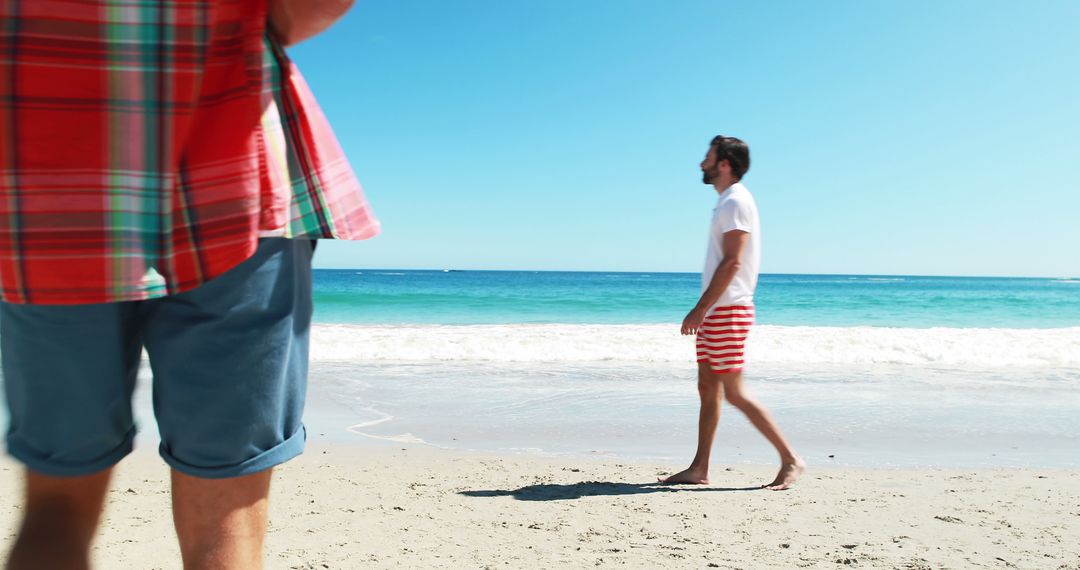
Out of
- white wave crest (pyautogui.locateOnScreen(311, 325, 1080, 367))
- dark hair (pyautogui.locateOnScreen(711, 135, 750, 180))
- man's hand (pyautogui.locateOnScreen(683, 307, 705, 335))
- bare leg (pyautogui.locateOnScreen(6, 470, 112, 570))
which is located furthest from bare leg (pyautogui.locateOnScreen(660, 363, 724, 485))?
white wave crest (pyautogui.locateOnScreen(311, 325, 1080, 367))

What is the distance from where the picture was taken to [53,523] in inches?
43.2

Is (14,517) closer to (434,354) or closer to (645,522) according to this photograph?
(645,522)

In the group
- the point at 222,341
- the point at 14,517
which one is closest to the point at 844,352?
the point at 14,517

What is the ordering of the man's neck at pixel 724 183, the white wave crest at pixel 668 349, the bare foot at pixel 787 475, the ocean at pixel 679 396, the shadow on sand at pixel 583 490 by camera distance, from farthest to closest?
1. the white wave crest at pixel 668 349
2. the ocean at pixel 679 396
3. the man's neck at pixel 724 183
4. the bare foot at pixel 787 475
5. the shadow on sand at pixel 583 490

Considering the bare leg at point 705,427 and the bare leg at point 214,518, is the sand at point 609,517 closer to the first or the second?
the bare leg at point 705,427

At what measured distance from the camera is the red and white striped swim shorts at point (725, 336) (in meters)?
3.64

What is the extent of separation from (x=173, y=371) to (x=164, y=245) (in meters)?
0.18

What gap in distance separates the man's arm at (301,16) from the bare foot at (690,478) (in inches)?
122

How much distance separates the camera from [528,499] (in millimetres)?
3379

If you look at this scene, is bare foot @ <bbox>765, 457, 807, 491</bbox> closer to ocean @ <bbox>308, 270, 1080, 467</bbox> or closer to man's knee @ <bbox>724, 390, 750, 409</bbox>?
man's knee @ <bbox>724, 390, 750, 409</bbox>

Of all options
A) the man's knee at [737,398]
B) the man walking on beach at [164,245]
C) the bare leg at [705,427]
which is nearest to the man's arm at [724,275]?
the bare leg at [705,427]

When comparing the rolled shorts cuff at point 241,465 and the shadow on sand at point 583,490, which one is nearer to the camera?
the rolled shorts cuff at point 241,465

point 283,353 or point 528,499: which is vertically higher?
point 283,353

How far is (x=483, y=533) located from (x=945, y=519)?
198cm
